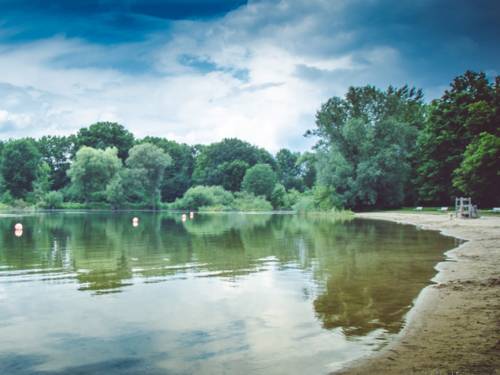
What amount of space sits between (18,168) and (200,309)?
340ft

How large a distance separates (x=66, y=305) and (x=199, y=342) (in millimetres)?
4021

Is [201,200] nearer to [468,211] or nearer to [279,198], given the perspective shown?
[279,198]

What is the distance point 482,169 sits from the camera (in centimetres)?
4319

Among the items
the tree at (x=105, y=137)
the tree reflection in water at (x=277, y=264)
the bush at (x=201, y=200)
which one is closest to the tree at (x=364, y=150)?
the bush at (x=201, y=200)

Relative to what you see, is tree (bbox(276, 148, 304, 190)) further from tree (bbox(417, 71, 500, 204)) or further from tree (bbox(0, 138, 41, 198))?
tree (bbox(417, 71, 500, 204))

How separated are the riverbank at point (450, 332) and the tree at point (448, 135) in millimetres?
46439

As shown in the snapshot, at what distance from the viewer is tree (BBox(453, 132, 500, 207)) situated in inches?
1641

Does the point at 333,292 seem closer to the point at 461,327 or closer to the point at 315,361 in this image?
the point at 461,327

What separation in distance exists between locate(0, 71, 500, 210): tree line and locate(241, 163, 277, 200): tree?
0.72ft

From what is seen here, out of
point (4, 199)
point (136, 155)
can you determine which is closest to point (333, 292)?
point (136, 155)

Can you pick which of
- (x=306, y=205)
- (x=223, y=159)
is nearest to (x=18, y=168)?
(x=223, y=159)

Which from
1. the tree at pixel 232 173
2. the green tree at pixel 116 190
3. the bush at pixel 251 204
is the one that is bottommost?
the bush at pixel 251 204

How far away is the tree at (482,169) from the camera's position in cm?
4169

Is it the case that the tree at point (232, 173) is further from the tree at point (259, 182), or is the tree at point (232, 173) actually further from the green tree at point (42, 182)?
the green tree at point (42, 182)
